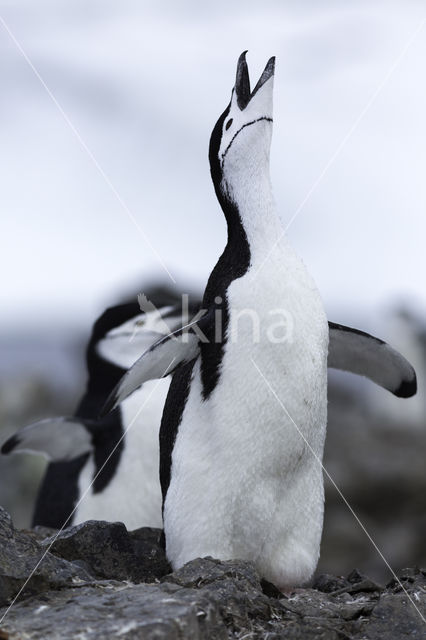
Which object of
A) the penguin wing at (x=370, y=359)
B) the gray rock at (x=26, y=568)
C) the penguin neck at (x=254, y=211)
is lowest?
the gray rock at (x=26, y=568)

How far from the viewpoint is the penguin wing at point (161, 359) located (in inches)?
153

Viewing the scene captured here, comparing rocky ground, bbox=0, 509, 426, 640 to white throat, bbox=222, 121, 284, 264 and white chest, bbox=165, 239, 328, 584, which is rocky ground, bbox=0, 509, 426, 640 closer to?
white chest, bbox=165, 239, 328, 584

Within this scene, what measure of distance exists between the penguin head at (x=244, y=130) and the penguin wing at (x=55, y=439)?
2.35 m

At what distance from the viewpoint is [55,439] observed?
20.1 feet

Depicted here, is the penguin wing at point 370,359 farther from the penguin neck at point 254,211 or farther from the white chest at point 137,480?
the white chest at point 137,480

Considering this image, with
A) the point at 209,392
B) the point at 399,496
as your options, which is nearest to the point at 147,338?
the point at 209,392

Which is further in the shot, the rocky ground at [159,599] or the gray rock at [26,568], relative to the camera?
the gray rock at [26,568]

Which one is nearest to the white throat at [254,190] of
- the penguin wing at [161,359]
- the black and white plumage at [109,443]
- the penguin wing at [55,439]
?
the penguin wing at [161,359]

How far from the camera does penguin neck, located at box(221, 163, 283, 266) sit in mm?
4000

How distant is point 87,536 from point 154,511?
2003 mm

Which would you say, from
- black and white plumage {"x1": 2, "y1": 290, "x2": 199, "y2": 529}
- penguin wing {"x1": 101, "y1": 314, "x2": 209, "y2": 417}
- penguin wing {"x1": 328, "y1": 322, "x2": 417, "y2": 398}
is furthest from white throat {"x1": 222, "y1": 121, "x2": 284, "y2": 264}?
black and white plumage {"x1": 2, "y1": 290, "x2": 199, "y2": 529}

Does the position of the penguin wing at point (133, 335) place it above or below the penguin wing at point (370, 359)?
below

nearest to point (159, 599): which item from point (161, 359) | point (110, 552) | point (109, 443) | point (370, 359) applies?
point (110, 552)

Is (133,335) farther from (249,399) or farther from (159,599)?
(159,599)
